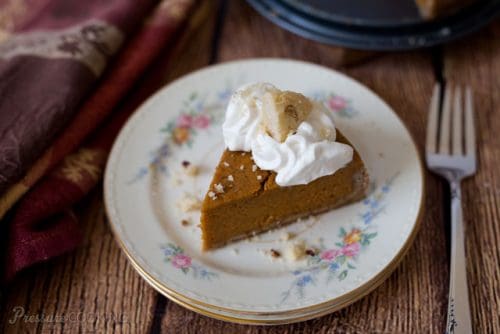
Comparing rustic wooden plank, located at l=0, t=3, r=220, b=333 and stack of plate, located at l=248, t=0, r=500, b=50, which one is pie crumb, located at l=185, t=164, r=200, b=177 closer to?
rustic wooden plank, located at l=0, t=3, r=220, b=333


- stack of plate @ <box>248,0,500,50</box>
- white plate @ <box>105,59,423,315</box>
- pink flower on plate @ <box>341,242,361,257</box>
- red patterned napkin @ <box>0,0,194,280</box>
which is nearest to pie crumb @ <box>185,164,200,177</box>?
white plate @ <box>105,59,423,315</box>

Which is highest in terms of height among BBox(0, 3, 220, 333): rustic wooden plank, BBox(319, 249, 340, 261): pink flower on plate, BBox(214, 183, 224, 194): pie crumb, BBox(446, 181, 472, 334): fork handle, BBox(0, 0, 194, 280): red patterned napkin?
BBox(446, 181, 472, 334): fork handle

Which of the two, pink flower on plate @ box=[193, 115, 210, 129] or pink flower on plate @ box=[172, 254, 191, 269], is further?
pink flower on plate @ box=[193, 115, 210, 129]

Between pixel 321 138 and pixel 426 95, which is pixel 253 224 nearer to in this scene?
pixel 321 138

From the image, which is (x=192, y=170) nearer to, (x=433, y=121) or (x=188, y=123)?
(x=188, y=123)

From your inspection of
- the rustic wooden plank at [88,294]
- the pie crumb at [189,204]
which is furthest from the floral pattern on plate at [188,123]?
the rustic wooden plank at [88,294]

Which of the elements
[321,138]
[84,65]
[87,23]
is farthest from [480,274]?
[87,23]

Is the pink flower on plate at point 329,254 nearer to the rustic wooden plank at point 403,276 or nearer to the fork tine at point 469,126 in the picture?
the rustic wooden plank at point 403,276
